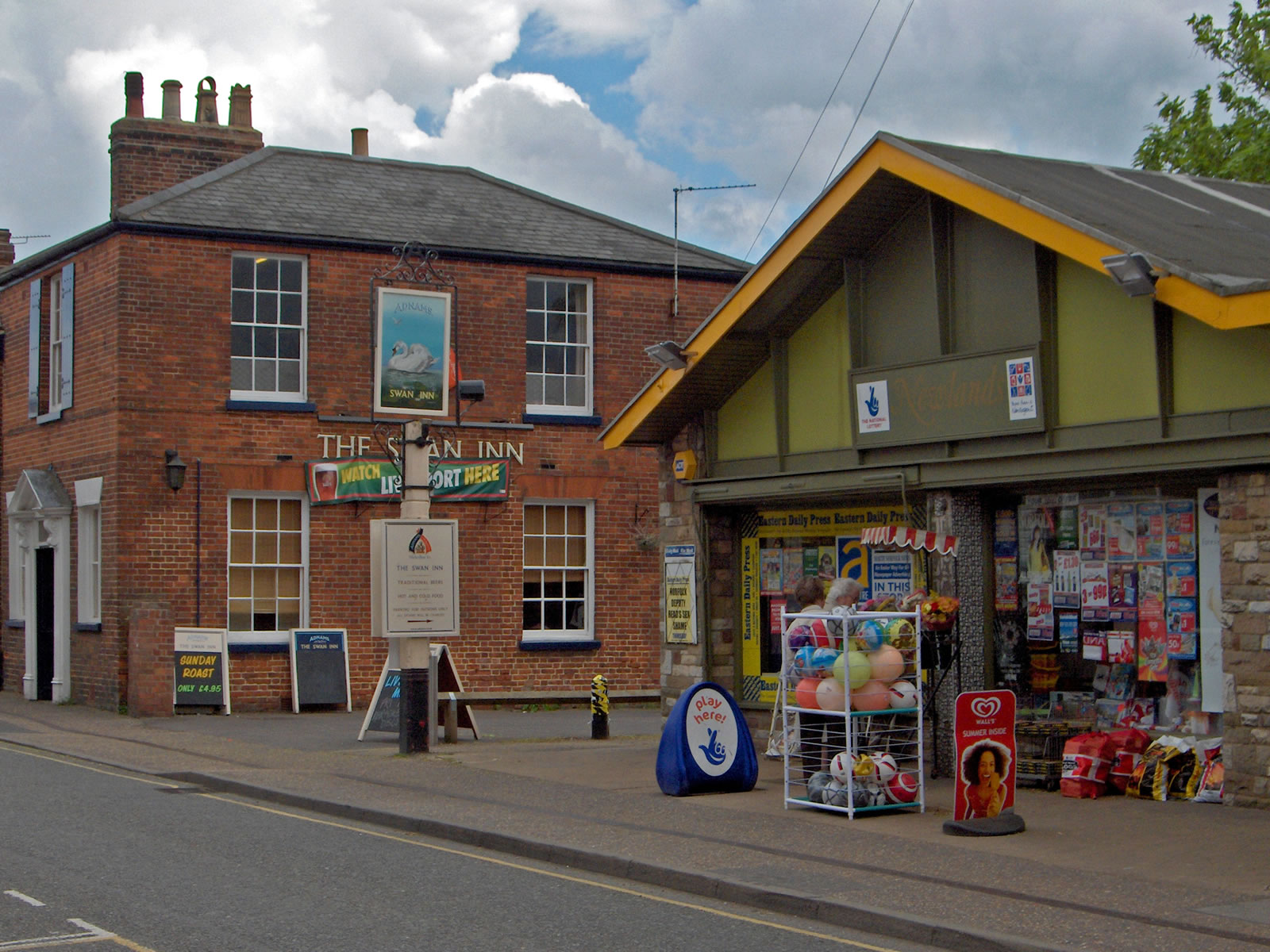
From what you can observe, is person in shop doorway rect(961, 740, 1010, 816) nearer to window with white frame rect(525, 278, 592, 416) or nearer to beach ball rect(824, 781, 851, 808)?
beach ball rect(824, 781, 851, 808)

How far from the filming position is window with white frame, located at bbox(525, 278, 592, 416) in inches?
942

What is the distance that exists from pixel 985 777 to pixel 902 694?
1.03 meters

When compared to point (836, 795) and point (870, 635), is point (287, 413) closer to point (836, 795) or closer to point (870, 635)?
point (870, 635)

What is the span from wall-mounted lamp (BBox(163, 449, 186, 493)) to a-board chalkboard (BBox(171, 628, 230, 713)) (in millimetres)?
2038

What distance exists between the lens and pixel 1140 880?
8.72 metres

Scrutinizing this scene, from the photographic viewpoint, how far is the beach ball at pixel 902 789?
11469mm

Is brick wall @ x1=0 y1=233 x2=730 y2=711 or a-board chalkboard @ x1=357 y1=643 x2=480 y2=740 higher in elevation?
brick wall @ x1=0 y1=233 x2=730 y2=711

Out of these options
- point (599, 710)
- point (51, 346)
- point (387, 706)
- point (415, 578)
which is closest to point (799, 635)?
point (415, 578)

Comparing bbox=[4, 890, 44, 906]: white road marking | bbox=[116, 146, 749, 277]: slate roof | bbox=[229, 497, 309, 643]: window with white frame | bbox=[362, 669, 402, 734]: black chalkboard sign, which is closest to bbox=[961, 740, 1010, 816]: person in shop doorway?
bbox=[4, 890, 44, 906]: white road marking

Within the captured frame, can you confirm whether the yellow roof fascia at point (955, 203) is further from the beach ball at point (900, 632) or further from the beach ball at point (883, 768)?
the beach ball at point (883, 768)

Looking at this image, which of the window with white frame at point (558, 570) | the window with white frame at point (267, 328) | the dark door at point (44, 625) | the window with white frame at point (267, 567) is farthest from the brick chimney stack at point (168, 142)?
the window with white frame at point (558, 570)

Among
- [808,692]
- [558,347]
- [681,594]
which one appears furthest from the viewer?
[558,347]

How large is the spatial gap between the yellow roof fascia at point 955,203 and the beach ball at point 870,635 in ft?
10.1

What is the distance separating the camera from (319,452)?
2238cm
